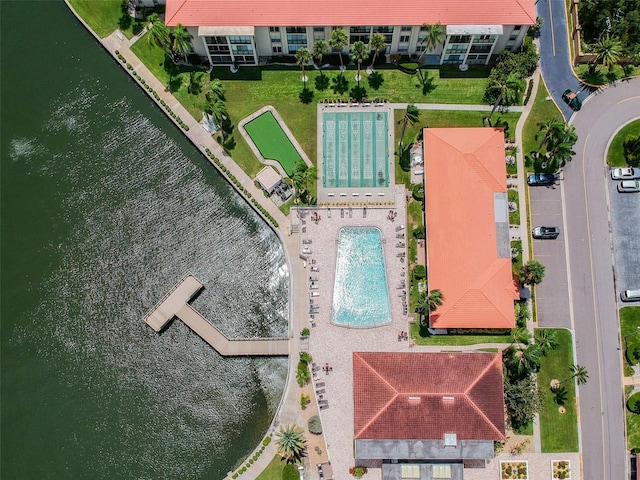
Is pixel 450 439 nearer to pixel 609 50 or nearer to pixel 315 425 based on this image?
pixel 315 425

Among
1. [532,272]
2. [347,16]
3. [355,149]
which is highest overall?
[347,16]

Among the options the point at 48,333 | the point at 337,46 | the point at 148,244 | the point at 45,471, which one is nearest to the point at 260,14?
the point at 337,46

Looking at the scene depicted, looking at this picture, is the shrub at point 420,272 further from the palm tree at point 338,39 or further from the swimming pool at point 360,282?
the palm tree at point 338,39

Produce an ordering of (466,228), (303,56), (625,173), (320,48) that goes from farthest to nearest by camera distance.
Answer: (625,173), (320,48), (303,56), (466,228)

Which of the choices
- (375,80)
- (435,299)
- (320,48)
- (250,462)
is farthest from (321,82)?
(250,462)

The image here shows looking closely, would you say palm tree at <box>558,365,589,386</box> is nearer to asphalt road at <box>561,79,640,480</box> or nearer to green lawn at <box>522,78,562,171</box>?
asphalt road at <box>561,79,640,480</box>

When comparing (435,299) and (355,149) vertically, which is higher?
(355,149)

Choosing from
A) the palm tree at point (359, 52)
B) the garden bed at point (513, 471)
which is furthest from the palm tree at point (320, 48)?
the garden bed at point (513, 471)

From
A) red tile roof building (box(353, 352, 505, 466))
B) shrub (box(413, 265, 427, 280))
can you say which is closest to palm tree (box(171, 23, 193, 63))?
shrub (box(413, 265, 427, 280))
